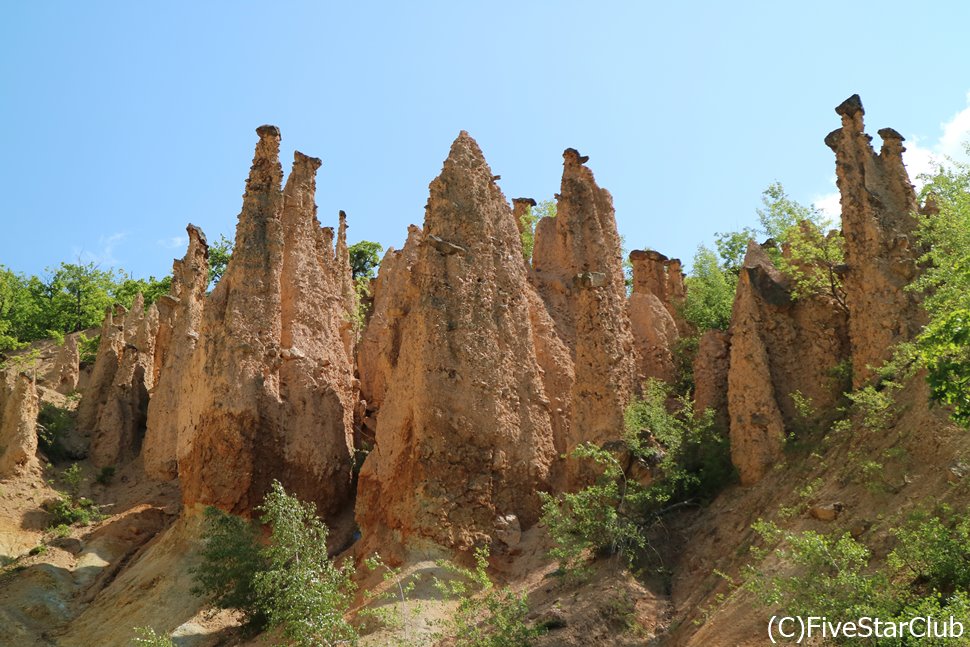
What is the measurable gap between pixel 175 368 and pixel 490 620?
12949mm

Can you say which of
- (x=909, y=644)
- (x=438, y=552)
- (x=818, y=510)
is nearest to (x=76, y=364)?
(x=438, y=552)

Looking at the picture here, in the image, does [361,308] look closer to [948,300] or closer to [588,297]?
[588,297]

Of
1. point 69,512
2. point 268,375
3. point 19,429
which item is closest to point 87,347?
point 19,429

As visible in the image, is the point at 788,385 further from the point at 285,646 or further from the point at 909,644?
the point at 285,646

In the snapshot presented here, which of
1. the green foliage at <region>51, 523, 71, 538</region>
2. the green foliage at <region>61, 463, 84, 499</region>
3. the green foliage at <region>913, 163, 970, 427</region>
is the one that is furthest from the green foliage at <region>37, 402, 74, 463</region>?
the green foliage at <region>913, 163, 970, 427</region>

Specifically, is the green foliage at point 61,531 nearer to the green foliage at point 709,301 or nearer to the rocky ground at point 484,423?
the rocky ground at point 484,423

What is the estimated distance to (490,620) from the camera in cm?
1289

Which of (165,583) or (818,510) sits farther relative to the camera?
(165,583)

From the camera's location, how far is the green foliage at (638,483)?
1453cm

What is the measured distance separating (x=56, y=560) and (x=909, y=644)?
51.9 feet

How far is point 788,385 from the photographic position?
16266 millimetres

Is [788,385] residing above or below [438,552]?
above

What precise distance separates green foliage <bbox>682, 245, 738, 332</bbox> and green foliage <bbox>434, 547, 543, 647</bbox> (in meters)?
10.1

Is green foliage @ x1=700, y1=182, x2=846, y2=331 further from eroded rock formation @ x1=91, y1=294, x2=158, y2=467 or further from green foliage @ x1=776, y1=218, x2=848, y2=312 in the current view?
eroded rock formation @ x1=91, y1=294, x2=158, y2=467
